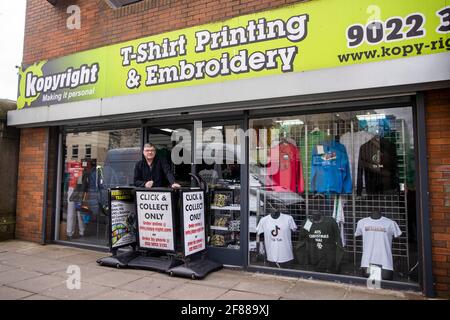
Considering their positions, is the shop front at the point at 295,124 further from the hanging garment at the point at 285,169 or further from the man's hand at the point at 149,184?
the man's hand at the point at 149,184

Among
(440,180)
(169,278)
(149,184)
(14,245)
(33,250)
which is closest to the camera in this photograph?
(440,180)

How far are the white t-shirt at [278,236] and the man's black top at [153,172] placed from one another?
74.5 inches

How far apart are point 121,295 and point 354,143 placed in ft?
12.8

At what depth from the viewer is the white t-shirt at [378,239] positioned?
482 cm

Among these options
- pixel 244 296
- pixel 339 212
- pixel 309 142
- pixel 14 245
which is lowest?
pixel 244 296

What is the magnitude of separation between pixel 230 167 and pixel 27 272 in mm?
3629

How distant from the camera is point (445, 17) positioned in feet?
13.9

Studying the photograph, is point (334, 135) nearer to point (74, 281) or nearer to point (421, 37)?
point (421, 37)

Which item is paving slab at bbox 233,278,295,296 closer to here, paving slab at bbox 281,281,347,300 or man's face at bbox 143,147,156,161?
paving slab at bbox 281,281,347,300

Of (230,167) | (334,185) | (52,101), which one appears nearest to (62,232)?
(52,101)

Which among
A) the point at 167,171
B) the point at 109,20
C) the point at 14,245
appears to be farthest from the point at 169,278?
the point at 109,20

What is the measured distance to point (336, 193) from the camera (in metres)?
5.29

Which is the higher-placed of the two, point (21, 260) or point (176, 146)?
point (176, 146)

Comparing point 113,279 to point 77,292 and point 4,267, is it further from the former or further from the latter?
point 4,267
